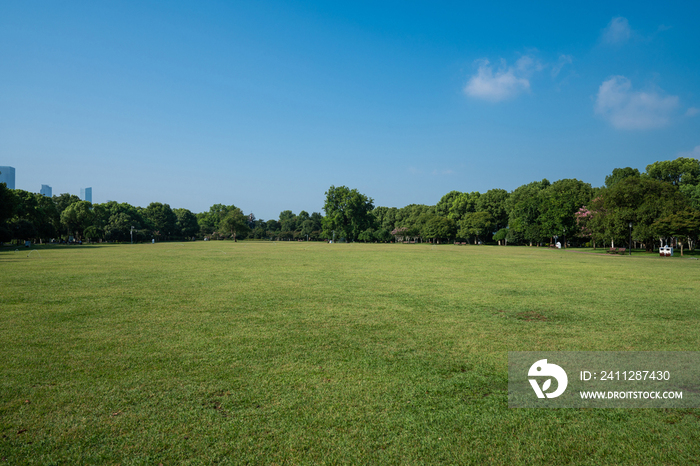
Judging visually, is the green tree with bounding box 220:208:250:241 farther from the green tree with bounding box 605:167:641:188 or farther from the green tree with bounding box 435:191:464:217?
the green tree with bounding box 605:167:641:188

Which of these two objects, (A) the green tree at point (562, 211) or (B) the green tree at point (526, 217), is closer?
(A) the green tree at point (562, 211)

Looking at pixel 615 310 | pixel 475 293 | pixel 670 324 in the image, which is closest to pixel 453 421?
pixel 670 324

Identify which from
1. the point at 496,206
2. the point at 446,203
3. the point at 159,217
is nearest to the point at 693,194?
the point at 496,206

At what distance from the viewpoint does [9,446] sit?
3.22m

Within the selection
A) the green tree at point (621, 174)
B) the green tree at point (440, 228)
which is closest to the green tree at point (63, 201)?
the green tree at point (440, 228)

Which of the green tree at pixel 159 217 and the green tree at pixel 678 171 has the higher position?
the green tree at pixel 678 171

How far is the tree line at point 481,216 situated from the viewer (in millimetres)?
42562

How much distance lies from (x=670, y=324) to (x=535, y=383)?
17.5 ft

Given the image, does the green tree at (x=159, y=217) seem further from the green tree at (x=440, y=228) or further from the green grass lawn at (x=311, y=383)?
the green grass lawn at (x=311, y=383)

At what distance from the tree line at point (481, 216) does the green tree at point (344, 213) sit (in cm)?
29

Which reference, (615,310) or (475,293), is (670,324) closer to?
(615,310)
